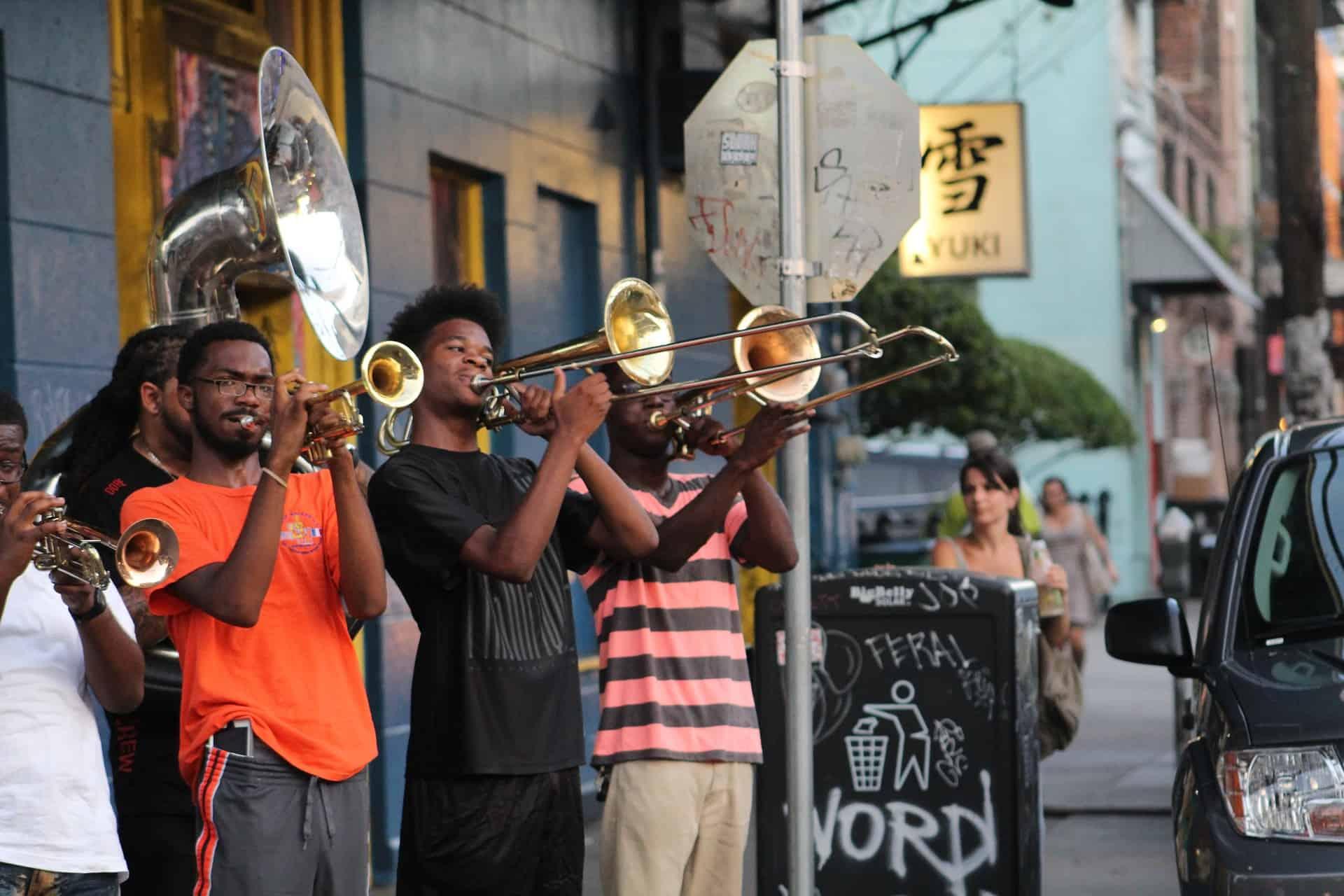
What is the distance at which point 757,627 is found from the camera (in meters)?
6.21

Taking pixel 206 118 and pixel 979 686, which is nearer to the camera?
pixel 979 686

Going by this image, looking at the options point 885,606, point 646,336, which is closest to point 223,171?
point 646,336

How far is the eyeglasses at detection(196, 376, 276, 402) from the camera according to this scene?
13.9 ft

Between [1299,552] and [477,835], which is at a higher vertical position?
[1299,552]

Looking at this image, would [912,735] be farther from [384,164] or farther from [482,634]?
[384,164]

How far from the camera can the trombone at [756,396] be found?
16.0 feet

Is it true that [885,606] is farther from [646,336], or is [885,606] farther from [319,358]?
[319,358]

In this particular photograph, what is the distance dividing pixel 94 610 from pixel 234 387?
0.58 m

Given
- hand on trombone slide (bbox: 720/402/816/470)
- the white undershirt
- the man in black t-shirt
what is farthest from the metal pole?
the white undershirt

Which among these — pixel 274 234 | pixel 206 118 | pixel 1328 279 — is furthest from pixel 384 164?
pixel 1328 279

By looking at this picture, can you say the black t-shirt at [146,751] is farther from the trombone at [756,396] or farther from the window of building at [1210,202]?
the window of building at [1210,202]

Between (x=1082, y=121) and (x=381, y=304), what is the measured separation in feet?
84.7

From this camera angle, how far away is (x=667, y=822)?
4914mm

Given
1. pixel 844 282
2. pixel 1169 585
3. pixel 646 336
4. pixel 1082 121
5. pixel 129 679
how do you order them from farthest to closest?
pixel 1082 121, pixel 1169 585, pixel 844 282, pixel 646 336, pixel 129 679
